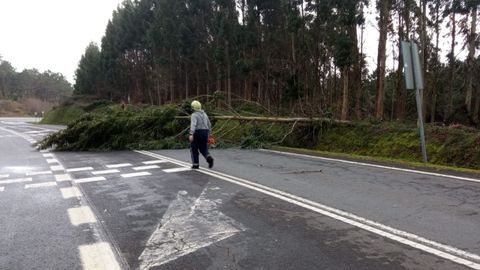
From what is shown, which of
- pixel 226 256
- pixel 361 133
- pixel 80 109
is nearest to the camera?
pixel 226 256

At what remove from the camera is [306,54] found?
3225 cm

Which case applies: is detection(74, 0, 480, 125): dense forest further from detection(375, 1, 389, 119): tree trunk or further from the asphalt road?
the asphalt road

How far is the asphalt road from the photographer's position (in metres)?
4.04

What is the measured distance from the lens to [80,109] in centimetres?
5628

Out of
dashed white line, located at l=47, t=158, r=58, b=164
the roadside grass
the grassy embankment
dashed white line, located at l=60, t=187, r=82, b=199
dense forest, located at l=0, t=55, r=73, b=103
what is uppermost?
dense forest, located at l=0, t=55, r=73, b=103

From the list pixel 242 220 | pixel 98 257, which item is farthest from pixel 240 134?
pixel 98 257

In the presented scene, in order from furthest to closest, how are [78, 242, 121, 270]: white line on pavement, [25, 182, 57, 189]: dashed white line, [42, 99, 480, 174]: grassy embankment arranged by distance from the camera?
[42, 99, 480, 174]: grassy embankment < [25, 182, 57, 189]: dashed white line < [78, 242, 121, 270]: white line on pavement

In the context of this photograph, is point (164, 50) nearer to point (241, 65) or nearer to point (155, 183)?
point (241, 65)

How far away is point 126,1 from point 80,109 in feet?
70.5

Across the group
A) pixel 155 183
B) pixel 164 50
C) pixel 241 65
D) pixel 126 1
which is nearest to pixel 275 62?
pixel 241 65

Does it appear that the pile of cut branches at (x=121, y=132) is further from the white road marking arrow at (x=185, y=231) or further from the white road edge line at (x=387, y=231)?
the white road marking arrow at (x=185, y=231)

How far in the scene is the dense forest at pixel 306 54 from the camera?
→ 23.2 m

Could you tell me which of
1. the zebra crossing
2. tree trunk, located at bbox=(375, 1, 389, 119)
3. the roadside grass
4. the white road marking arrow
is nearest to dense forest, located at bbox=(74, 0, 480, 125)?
tree trunk, located at bbox=(375, 1, 389, 119)

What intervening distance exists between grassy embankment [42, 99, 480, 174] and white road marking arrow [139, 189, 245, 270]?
7.88 m
